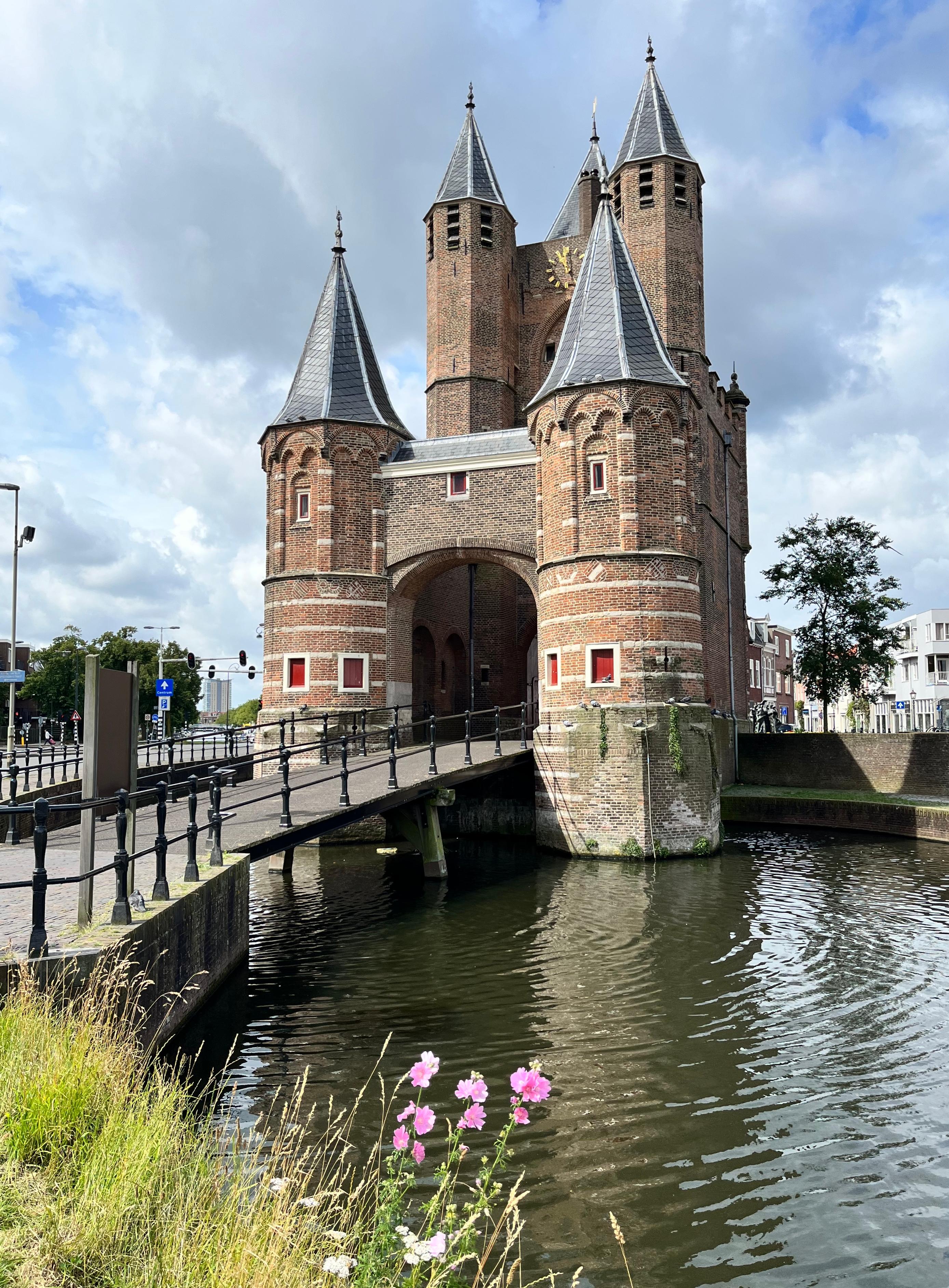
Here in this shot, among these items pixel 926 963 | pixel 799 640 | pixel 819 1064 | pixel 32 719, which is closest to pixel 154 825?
pixel 819 1064

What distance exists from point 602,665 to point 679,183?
14.6 meters

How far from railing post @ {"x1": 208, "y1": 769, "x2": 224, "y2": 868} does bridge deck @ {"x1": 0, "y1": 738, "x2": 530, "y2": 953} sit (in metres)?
0.19

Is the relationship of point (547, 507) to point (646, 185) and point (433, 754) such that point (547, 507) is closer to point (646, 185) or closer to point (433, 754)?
point (433, 754)

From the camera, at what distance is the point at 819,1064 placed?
743 centimetres

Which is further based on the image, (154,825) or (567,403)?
(567,403)

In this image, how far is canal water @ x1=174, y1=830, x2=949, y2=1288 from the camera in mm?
5059

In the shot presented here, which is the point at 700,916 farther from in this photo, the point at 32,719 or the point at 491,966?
the point at 32,719

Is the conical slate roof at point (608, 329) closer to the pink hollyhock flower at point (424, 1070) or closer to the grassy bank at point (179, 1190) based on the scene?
the grassy bank at point (179, 1190)

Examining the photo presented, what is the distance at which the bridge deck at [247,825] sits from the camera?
7.66 meters

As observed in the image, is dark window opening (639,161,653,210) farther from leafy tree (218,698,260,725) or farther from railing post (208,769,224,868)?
leafy tree (218,698,260,725)

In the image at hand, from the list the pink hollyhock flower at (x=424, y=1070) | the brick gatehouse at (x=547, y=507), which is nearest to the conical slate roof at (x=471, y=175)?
the brick gatehouse at (x=547, y=507)

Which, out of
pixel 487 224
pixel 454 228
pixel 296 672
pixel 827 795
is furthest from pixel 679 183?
pixel 827 795

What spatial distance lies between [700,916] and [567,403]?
1110 centimetres

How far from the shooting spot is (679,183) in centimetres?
2520
